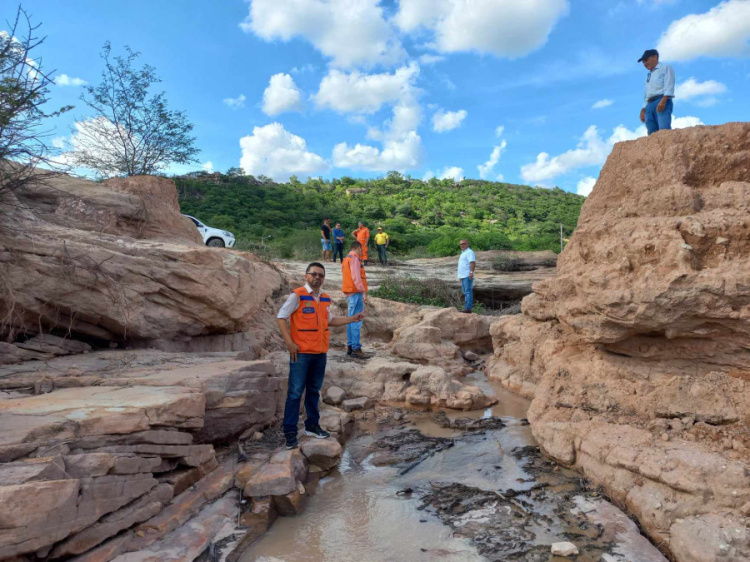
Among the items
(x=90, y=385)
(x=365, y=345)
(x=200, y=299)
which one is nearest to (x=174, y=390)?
(x=90, y=385)

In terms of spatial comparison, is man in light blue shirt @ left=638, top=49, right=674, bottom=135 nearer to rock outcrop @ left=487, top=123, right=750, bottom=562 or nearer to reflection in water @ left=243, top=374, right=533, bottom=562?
rock outcrop @ left=487, top=123, right=750, bottom=562

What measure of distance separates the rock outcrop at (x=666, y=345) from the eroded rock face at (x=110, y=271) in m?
4.15

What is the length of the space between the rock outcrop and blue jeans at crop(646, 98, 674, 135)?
62cm

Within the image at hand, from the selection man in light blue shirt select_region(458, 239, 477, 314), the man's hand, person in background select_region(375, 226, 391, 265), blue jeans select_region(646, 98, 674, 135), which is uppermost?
blue jeans select_region(646, 98, 674, 135)

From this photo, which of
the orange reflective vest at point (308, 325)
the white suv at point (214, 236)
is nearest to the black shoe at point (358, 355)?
the orange reflective vest at point (308, 325)

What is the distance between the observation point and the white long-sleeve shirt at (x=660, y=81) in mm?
5227

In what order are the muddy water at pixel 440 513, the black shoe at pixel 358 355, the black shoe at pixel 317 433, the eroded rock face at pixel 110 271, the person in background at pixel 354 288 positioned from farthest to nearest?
the black shoe at pixel 358 355 < the person in background at pixel 354 288 < the eroded rock face at pixel 110 271 < the black shoe at pixel 317 433 < the muddy water at pixel 440 513

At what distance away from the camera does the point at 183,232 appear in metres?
7.79

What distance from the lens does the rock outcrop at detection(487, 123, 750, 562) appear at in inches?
132

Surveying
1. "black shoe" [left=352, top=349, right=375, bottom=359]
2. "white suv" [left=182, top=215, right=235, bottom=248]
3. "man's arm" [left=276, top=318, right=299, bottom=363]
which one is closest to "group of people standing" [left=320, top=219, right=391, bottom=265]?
"white suv" [left=182, top=215, right=235, bottom=248]

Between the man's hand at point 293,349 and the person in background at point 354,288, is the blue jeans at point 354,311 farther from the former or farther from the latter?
the man's hand at point 293,349

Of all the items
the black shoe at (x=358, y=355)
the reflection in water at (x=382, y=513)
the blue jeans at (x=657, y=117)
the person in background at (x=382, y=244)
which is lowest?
the reflection in water at (x=382, y=513)

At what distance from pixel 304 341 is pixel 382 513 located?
5.54 ft

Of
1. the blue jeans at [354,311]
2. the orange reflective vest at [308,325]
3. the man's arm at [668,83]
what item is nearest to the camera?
the orange reflective vest at [308,325]
